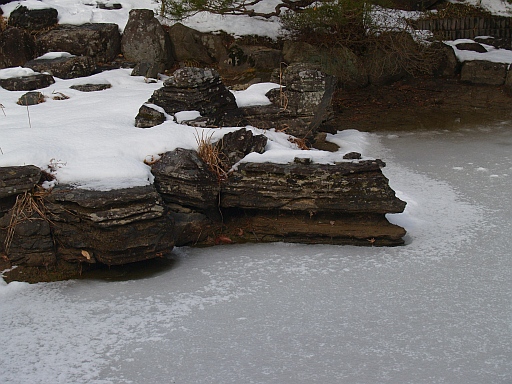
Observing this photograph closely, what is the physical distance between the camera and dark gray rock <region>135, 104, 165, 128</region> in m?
5.02

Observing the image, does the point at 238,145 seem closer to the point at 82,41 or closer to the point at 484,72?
the point at 82,41

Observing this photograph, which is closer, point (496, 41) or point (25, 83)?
point (25, 83)

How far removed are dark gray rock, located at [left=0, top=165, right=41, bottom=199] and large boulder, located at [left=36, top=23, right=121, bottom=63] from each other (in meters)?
4.42

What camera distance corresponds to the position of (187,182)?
A: 13.9ft

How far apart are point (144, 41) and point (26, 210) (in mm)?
4997

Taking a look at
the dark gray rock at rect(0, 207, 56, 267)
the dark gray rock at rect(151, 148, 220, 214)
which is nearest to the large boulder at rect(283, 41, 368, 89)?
the dark gray rock at rect(151, 148, 220, 214)

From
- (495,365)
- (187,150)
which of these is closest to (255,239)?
(187,150)

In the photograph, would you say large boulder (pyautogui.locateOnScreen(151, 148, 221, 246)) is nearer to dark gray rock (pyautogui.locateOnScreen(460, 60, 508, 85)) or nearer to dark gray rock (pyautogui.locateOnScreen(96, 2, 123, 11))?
dark gray rock (pyautogui.locateOnScreen(96, 2, 123, 11))

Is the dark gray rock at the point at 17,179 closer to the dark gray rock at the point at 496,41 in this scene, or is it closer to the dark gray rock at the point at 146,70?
the dark gray rock at the point at 146,70

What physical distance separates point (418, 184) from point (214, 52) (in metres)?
4.43

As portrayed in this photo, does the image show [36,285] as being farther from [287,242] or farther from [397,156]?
[397,156]

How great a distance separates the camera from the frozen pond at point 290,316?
2812 mm

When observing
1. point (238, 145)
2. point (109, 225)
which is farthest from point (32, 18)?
point (109, 225)

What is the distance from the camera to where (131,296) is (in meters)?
3.52
